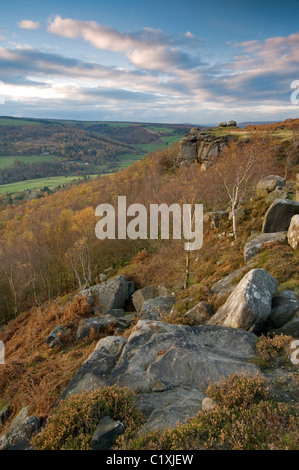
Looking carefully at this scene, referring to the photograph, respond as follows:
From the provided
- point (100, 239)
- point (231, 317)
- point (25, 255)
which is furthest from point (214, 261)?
point (25, 255)

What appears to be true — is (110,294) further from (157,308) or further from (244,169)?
(244,169)

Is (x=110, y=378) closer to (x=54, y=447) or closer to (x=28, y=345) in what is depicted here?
(x=54, y=447)

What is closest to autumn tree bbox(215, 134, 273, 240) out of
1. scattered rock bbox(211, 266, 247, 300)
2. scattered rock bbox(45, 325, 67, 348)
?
scattered rock bbox(211, 266, 247, 300)

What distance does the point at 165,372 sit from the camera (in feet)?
25.3

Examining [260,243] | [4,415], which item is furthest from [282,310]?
[4,415]

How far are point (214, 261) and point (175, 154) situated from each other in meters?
70.7

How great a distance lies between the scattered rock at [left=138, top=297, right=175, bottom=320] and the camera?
1612 centimetres

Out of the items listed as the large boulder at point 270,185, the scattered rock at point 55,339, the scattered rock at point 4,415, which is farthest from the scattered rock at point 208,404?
the large boulder at point 270,185

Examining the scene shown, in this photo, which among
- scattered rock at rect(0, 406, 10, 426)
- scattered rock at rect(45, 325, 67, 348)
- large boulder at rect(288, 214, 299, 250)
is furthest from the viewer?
scattered rock at rect(45, 325, 67, 348)

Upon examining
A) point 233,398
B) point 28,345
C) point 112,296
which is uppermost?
point 233,398

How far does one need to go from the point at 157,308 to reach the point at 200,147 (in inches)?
2444

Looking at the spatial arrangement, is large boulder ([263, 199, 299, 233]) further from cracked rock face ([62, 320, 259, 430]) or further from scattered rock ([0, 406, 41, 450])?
scattered rock ([0, 406, 41, 450])

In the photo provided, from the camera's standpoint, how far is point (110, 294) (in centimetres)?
2305

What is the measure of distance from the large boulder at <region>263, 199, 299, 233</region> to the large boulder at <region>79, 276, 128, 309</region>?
12713 mm
